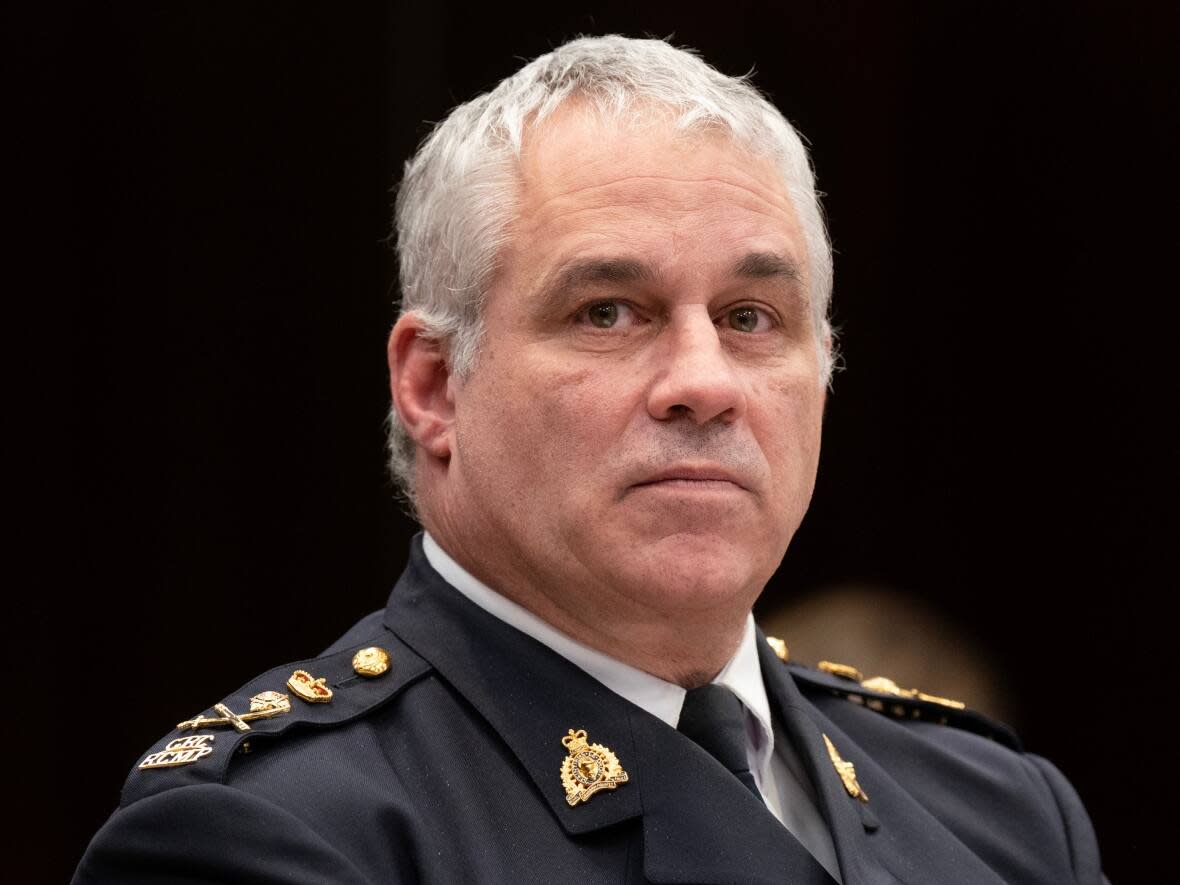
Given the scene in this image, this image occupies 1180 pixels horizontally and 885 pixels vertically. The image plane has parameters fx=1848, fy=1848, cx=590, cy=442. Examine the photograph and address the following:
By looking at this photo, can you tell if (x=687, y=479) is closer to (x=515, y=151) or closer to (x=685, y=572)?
(x=685, y=572)

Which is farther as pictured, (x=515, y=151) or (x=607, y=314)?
(x=515, y=151)

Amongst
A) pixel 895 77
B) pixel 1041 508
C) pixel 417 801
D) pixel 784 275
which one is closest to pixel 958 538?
pixel 1041 508

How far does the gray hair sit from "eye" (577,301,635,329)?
19cm

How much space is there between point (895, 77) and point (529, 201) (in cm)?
270

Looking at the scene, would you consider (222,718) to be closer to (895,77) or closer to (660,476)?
(660,476)

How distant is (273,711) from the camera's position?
8.64 feet

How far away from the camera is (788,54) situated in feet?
17.3

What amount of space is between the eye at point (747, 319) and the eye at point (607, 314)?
0.58ft

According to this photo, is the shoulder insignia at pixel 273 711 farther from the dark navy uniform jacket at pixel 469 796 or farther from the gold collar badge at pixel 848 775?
the gold collar badge at pixel 848 775

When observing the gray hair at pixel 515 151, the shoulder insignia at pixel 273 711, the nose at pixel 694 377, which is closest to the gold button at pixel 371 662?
the shoulder insignia at pixel 273 711

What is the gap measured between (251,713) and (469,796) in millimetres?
332

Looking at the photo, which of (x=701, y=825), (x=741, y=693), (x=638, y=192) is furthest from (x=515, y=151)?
(x=701, y=825)

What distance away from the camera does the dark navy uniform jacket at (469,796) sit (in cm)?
239

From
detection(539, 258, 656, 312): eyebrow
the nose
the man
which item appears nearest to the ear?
the man
